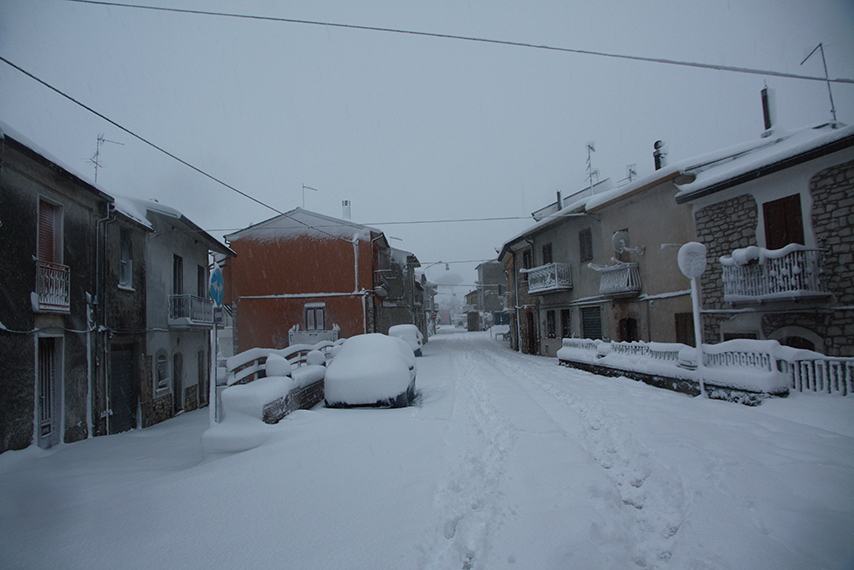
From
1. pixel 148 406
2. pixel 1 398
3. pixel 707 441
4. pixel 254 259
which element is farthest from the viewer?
pixel 254 259

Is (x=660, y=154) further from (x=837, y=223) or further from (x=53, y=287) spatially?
(x=53, y=287)

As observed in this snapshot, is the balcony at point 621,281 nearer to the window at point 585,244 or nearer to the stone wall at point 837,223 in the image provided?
the window at point 585,244

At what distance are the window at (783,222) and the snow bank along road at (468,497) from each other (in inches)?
189

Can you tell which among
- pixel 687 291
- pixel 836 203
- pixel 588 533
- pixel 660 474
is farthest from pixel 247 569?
pixel 687 291

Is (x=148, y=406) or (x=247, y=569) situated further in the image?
(x=148, y=406)

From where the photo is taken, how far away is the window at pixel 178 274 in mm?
14500

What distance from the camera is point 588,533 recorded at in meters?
3.25

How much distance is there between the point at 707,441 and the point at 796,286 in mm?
6027

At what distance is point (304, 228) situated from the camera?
25.2m

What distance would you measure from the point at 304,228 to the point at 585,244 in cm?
1556

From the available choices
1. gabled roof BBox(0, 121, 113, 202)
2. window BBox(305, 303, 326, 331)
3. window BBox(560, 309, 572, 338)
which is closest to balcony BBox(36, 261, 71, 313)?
gabled roof BBox(0, 121, 113, 202)

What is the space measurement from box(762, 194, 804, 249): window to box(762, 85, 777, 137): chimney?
5.37 meters

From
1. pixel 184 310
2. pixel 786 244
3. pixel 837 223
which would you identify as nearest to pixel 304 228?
pixel 184 310

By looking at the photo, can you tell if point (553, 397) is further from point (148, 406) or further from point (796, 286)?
point (148, 406)
